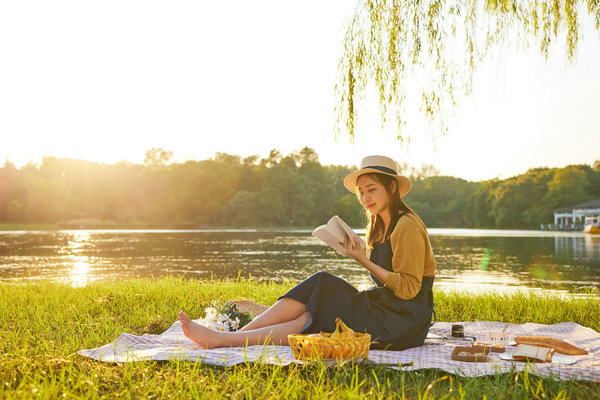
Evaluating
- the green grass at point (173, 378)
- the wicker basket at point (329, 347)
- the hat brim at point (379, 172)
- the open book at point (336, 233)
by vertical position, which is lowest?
the green grass at point (173, 378)

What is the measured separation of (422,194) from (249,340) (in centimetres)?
6958

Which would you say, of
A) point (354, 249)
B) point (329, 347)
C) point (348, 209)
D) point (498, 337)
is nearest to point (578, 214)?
point (348, 209)

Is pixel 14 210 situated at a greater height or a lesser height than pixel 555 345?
greater

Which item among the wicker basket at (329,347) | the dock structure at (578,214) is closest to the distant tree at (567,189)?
the dock structure at (578,214)

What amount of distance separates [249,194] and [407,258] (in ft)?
210

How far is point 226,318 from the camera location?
13.4ft

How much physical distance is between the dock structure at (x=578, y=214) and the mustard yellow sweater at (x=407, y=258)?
197ft

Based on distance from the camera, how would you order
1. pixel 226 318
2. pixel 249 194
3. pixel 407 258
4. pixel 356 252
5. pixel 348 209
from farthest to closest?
1. pixel 348 209
2. pixel 249 194
3. pixel 226 318
4. pixel 407 258
5. pixel 356 252

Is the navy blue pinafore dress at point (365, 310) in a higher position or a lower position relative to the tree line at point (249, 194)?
lower

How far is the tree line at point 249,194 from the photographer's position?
65625 millimetres

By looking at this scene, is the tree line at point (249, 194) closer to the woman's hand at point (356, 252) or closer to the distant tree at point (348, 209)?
the distant tree at point (348, 209)

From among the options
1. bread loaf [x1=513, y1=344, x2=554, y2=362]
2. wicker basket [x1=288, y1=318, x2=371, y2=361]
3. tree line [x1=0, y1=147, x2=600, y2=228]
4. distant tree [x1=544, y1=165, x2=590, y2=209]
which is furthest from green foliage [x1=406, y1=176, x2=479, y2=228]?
wicker basket [x1=288, y1=318, x2=371, y2=361]

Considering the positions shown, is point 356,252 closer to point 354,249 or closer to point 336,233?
Answer: point 354,249

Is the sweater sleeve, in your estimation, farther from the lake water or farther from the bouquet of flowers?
the lake water
